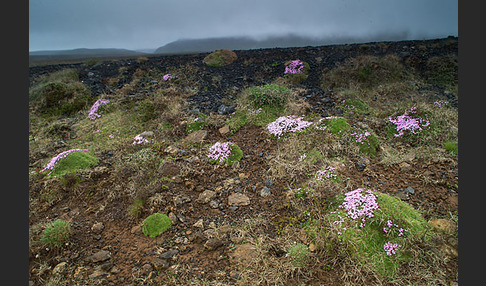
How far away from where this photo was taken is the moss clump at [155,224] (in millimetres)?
4469

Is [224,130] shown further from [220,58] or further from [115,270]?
[220,58]

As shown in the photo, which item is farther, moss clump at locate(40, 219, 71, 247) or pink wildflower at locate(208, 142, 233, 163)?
pink wildflower at locate(208, 142, 233, 163)

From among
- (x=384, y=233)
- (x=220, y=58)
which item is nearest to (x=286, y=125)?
(x=384, y=233)

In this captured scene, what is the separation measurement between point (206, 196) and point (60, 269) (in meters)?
2.50

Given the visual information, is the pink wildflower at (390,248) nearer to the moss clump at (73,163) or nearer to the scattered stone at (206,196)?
the scattered stone at (206,196)

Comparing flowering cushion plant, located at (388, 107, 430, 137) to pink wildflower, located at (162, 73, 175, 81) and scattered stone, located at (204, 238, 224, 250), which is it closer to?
scattered stone, located at (204, 238, 224, 250)

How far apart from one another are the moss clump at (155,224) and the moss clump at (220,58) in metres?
9.13

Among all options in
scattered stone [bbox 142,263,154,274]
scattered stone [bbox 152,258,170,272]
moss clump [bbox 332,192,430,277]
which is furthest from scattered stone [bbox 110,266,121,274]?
moss clump [bbox 332,192,430,277]

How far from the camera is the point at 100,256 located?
4125 mm

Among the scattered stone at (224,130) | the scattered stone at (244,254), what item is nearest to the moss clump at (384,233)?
the scattered stone at (244,254)

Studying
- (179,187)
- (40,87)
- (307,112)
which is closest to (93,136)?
(179,187)

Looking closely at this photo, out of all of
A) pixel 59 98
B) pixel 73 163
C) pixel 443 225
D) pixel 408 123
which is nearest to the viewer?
pixel 443 225

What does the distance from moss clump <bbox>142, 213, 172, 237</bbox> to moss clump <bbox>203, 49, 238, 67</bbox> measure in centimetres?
913

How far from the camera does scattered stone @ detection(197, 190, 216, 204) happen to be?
5148mm
